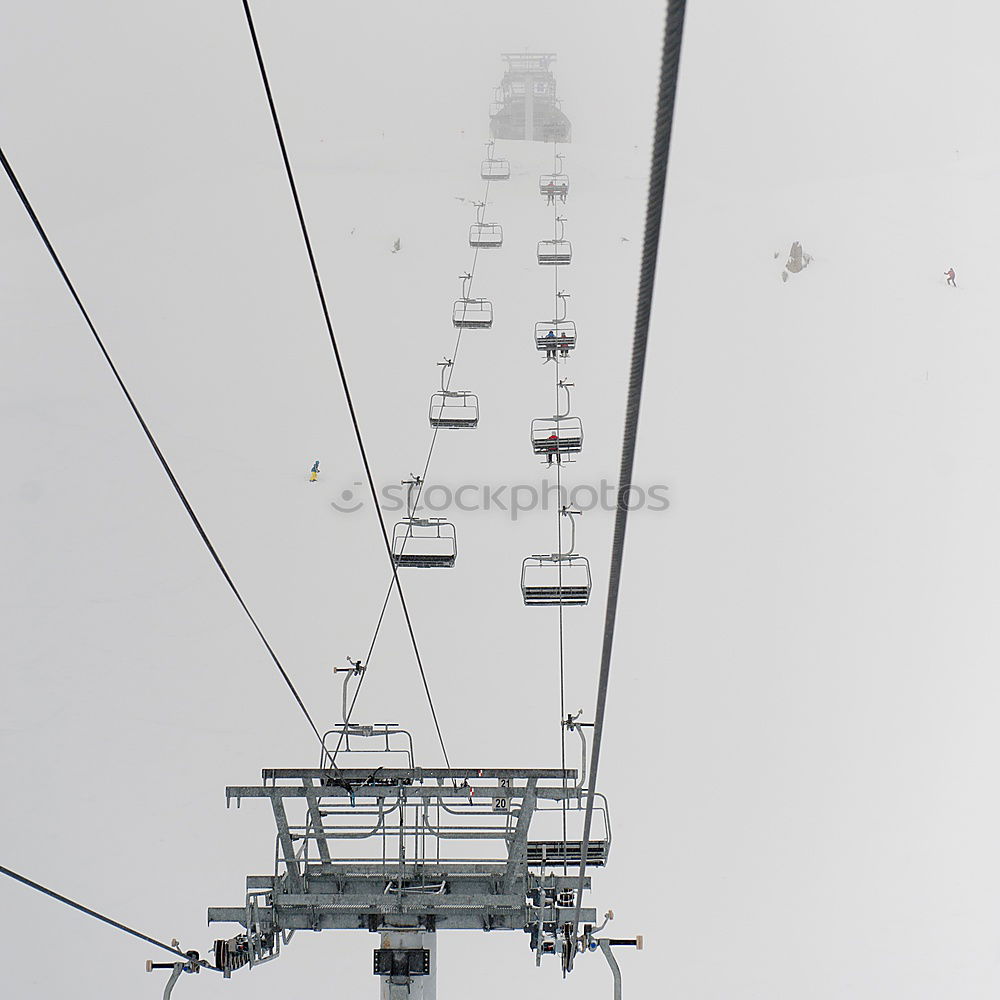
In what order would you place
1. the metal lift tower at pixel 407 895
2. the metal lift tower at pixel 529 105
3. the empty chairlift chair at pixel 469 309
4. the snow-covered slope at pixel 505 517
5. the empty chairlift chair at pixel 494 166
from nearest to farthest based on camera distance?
the metal lift tower at pixel 407 895 → the snow-covered slope at pixel 505 517 → the empty chairlift chair at pixel 469 309 → the empty chairlift chair at pixel 494 166 → the metal lift tower at pixel 529 105

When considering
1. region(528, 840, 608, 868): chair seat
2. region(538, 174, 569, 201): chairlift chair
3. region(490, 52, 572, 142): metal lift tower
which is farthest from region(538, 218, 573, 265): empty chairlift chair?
region(528, 840, 608, 868): chair seat

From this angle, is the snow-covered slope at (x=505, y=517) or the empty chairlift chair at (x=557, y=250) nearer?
the snow-covered slope at (x=505, y=517)

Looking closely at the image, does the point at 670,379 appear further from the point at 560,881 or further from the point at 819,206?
the point at 560,881

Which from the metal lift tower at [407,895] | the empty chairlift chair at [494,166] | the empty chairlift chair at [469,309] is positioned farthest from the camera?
the empty chairlift chair at [494,166]

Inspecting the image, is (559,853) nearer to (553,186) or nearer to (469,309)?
(469,309)

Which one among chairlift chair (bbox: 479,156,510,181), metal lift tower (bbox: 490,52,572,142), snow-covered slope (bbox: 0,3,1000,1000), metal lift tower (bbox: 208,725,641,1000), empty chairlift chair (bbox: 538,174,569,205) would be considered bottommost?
metal lift tower (bbox: 208,725,641,1000)

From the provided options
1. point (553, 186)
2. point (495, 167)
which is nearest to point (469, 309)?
point (553, 186)

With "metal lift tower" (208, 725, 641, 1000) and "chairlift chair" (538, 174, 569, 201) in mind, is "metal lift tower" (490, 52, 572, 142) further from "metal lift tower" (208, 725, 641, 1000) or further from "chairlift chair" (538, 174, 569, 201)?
"metal lift tower" (208, 725, 641, 1000)

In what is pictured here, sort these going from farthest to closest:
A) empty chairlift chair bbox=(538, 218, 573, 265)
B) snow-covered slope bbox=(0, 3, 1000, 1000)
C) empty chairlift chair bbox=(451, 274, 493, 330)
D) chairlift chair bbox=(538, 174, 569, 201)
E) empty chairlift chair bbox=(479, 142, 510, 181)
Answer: empty chairlift chair bbox=(479, 142, 510, 181)
chairlift chair bbox=(538, 174, 569, 201)
empty chairlift chair bbox=(451, 274, 493, 330)
empty chairlift chair bbox=(538, 218, 573, 265)
snow-covered slope bbox=(0, 3, 1000, 1000)

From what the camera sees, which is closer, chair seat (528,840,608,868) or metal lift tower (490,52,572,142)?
chair seat (528,840,608,868)

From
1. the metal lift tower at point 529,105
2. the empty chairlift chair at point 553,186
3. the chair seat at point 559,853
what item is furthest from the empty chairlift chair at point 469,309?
the chair seat at point 559,853

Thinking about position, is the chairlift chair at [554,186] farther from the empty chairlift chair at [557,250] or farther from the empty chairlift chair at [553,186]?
the empty chairlift chair at [557,250]
